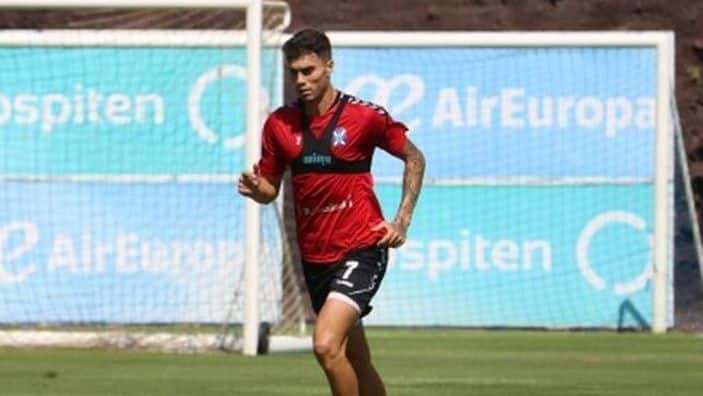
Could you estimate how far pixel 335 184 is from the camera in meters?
11.1

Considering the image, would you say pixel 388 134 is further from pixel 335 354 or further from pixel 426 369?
pixel 426 369

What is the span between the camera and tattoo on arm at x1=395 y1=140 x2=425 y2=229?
10977 millimetres

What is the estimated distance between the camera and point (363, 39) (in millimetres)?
19891

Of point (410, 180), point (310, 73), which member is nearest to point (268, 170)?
point (310, 73)

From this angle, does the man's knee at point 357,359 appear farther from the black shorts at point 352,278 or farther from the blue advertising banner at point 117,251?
the blue advertising banner at point 117,251

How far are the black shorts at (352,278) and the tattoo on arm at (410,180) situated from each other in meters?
0.25

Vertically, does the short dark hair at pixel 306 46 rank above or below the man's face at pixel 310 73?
above

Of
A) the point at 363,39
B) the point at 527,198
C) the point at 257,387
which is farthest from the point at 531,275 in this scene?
the point at 257,387

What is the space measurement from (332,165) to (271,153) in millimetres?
353

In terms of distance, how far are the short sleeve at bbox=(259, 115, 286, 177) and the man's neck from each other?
0.20 meters

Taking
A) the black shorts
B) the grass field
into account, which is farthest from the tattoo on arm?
the grass field

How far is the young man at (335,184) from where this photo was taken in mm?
10922

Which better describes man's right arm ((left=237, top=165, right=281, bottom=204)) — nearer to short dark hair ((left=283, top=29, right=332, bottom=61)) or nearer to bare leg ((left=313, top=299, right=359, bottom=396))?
short dark hair ((left=283, top=29, right=332, bottom=61))

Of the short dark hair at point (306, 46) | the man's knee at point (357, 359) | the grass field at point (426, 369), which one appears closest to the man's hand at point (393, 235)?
the man's knee at point (357, 359)
